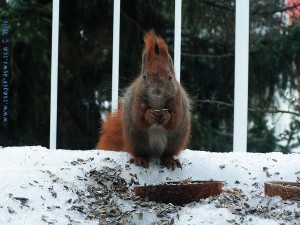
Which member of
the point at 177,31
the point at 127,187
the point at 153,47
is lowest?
the point at 127,187

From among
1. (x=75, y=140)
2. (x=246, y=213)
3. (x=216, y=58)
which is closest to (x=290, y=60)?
(x=216, y=58)

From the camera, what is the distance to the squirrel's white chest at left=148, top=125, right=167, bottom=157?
84.8 inches

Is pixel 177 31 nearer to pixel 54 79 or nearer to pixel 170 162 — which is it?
pixel 54 79

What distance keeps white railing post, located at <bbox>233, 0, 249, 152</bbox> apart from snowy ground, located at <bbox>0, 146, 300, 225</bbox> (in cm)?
33

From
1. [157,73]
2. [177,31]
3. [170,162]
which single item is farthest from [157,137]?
[177,31]

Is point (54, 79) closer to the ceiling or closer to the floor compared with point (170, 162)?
closer to the ceiling

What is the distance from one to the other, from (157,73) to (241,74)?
0.69 meters

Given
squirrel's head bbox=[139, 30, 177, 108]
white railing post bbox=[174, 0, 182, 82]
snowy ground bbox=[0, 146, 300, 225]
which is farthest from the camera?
white railing post bbox=[174, 0, 182, 82]

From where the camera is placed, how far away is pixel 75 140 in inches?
173

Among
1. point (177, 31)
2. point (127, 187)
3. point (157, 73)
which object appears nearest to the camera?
point (127, 187)

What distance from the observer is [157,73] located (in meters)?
2.08

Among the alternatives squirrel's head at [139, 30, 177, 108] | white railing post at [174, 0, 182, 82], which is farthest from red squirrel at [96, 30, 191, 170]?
white railing post at [174, 0, 182, 82]

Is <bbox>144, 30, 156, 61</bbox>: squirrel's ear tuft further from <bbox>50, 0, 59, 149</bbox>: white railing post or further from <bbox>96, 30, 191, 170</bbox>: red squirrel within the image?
<bbox>50, 0, 59, 149</bbox>: white railing post

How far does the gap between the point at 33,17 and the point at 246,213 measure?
2712 millimetres
